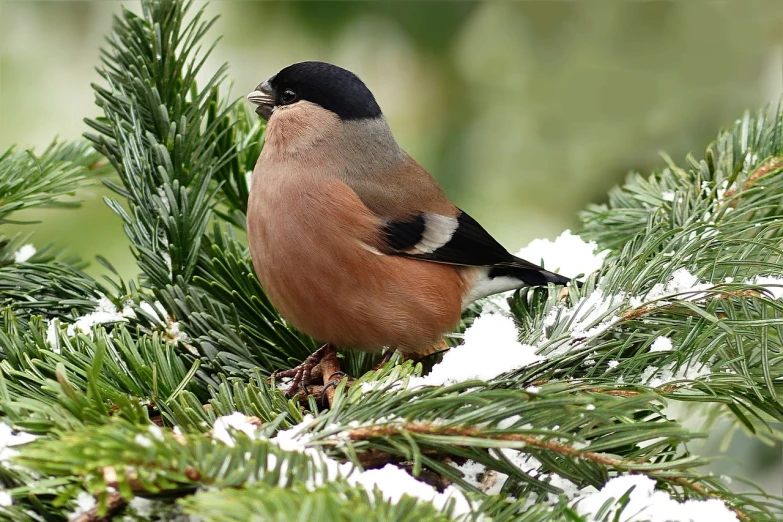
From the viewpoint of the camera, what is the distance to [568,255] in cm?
181

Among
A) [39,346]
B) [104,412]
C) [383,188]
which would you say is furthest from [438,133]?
[104,412]

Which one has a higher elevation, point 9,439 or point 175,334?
point 175,334

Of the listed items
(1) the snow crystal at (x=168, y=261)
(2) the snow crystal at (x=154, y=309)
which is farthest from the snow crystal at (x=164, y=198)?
(2) the snow crystal at (x=154, y=309)

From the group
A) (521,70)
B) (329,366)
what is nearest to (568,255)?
(329,366)

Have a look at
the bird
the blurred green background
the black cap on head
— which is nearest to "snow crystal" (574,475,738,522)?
the bird

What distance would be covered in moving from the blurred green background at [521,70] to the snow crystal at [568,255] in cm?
128

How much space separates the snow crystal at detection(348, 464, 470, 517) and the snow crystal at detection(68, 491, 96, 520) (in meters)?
0.27

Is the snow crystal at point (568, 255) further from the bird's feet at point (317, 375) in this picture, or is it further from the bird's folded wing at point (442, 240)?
the bird's feet at point (317, 375)

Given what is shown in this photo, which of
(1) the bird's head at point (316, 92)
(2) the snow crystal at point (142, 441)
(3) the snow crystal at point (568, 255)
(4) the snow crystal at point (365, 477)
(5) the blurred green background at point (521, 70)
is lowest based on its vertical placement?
(2) the snow crystal at point (142, 441)

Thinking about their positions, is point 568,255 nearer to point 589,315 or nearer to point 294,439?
point 589,315

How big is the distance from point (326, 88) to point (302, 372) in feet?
3.74

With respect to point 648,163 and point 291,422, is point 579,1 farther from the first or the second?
point 291,422

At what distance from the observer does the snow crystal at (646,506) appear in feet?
2.77

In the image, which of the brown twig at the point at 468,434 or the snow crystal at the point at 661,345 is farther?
the snow crystal at the point at 661,345
